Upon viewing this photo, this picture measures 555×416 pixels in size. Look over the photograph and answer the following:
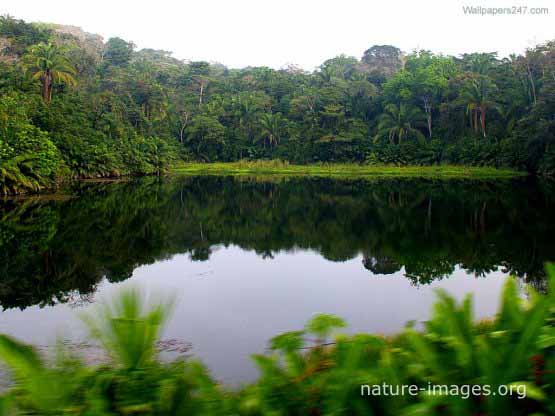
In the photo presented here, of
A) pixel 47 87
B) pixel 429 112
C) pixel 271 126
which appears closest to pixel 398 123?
pixel 429 112

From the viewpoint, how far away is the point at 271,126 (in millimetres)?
57219

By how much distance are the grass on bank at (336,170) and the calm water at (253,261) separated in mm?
23087

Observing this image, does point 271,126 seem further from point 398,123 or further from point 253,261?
point 253,261

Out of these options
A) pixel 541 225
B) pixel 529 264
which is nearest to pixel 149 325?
pixel 529 264

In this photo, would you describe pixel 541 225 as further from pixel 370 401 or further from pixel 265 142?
pixel 265 142

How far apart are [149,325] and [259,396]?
25.3 inches

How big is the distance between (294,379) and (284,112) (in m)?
62.7

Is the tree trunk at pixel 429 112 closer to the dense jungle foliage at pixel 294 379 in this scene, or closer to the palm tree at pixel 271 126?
the palm tree at pixel 271 126

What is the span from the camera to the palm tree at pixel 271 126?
5719cm

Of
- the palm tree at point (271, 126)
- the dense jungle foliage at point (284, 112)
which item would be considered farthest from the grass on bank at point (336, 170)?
the palm tree at point (271, 126)

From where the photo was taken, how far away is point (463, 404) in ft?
7.34

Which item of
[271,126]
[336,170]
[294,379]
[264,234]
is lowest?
[336,170]

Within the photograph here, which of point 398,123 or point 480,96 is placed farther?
point 398,123

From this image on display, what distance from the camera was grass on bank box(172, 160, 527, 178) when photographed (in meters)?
43.0
